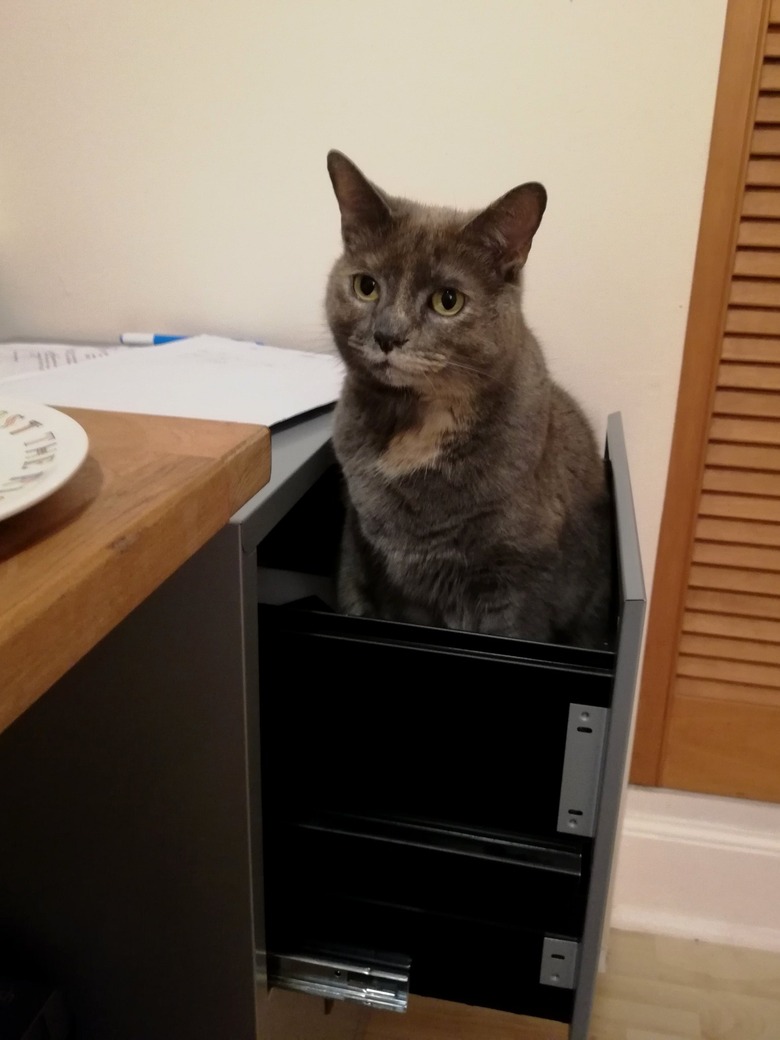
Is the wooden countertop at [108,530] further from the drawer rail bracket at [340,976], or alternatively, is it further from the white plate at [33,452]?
the drawer rail bracket at [340,976]

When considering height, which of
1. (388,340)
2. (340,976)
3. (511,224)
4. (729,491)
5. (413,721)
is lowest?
(340,976)

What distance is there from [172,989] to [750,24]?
A: 123 cm

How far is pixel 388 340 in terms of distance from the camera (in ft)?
2.51

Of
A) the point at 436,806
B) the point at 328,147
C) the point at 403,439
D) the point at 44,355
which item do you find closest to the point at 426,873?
the point at 436,806

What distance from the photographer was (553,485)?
0.88 meters

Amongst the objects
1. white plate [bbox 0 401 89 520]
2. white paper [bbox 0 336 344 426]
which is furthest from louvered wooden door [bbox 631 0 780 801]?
white plate [bbox 0 401 89 520]

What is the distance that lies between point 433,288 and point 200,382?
289mm

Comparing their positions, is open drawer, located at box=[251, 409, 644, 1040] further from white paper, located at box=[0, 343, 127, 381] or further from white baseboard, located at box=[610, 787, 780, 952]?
white baseboard, located at box=[610, 787, 780, 952]

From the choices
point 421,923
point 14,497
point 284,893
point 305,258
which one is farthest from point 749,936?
point 14,497

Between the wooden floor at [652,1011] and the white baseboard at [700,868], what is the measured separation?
5cm

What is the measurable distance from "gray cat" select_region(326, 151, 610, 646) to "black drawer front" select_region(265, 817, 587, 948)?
0.22m

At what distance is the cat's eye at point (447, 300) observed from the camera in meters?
0.79

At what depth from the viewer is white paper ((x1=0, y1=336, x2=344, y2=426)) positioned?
79 centimetres

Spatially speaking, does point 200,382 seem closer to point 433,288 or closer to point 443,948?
point 433,288
